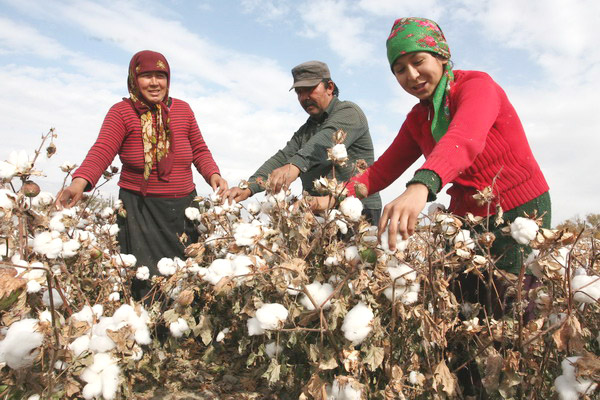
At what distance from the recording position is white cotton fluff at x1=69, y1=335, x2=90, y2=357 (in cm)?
111

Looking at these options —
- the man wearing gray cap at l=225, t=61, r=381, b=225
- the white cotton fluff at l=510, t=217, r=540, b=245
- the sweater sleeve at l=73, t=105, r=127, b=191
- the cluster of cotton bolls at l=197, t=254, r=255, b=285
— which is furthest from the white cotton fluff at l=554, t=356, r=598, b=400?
the sweater sleeve at l=73, t=105, r=127, b=191

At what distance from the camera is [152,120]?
2.88 m

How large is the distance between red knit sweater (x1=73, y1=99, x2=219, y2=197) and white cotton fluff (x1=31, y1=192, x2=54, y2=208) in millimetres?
551

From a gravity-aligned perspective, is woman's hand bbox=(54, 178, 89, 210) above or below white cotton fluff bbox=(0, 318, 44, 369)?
above

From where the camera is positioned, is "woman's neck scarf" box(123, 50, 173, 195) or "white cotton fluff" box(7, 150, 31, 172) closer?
"white cotton fluff" box(7, 150, 31, 172)

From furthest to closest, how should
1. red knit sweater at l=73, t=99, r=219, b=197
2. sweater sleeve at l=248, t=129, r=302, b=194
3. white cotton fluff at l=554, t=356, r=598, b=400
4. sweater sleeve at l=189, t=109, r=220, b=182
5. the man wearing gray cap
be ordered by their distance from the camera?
sweater sleeve at l=189, t=109, r=220, b=182 < the man wearing gray cap < red knit sweater at l=73, t=99, r=219, b=197 < sweater sleeve at l=248, t=129, r=302, b=194 < white cotton fluff at l=554, t=356, r=598, b=400

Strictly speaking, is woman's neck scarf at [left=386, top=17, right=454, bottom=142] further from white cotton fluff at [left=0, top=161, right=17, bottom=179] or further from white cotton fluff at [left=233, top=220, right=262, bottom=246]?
white cotton fluff at [left=0, top=161, right=17, bottom=179]

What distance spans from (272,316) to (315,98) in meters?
1.98

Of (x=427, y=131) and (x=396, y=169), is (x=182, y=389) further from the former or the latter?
(x=427, y=131)

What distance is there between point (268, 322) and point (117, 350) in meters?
0.41

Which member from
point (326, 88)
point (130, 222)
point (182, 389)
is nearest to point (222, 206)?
point (130, 222)

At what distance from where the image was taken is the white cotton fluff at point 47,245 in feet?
4.54

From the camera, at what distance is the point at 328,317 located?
4.09 ft

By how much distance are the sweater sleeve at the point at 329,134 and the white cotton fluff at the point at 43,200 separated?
→ 110 cm
